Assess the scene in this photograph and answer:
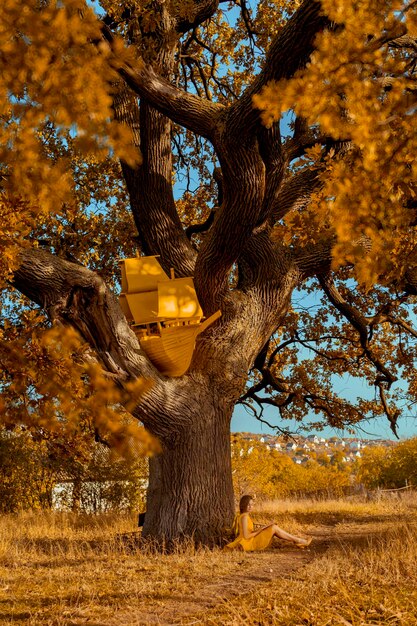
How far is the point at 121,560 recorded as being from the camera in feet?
23.4

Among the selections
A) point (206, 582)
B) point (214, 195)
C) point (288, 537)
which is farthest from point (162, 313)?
point (214, 195)

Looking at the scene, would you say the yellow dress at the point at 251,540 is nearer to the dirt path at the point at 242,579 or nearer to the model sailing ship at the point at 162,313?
the dirt path at the point at 242,579

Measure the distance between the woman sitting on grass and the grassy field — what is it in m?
0.16

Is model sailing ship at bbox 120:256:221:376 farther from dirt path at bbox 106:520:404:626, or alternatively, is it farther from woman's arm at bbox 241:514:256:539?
dirt path at bbox 106:520:404:626

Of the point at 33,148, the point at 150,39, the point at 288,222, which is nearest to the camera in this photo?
the point at 33,148

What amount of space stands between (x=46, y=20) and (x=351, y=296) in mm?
11092

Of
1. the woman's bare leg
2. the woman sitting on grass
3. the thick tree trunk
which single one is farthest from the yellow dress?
the thick tree trunk

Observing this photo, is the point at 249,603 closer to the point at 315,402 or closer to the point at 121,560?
the point at 121,560

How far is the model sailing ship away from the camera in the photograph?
8.17 meters

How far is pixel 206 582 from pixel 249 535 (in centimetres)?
212

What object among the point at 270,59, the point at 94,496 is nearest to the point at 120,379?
the point at 270,59

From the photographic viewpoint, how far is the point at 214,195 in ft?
43.4

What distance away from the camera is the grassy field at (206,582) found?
427cm

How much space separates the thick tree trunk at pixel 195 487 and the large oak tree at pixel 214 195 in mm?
25
